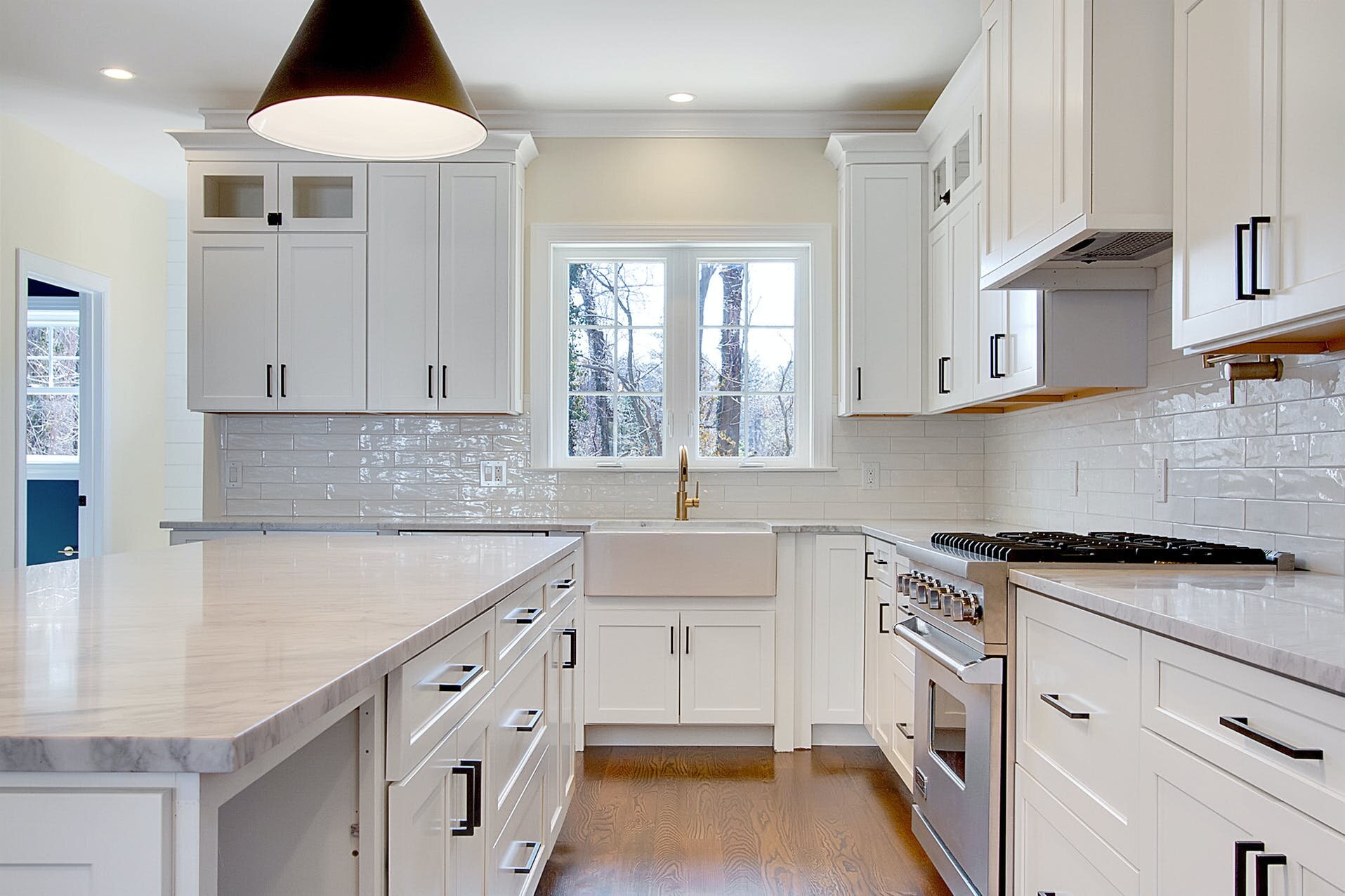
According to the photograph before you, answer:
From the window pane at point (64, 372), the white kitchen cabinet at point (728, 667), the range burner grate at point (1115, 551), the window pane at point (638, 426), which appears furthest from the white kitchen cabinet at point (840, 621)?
the window pane at point (64, 372)

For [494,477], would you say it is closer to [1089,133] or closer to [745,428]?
[745,428]

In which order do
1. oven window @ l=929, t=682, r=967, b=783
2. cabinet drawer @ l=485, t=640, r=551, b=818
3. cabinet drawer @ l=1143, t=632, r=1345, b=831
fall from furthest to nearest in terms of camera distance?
oven window @ l=929, t=682, r=967, b=783 → cabinet drawer @ l=485, t=640, r=551, b=818 → cabinet drawer @ l=1143, t=632, r=1345, b=831

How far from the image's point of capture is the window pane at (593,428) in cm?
446

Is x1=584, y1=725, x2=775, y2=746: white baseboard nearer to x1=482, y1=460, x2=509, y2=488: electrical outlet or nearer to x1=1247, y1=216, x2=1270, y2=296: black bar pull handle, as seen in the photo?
x1=482, y1=460, x2=509, y2=488: electrical outlet

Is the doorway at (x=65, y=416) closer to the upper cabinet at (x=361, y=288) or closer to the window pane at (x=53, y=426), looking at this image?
the window pane at (x=53, y=426)

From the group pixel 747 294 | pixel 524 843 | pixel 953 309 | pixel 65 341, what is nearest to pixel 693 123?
pixel 747 294

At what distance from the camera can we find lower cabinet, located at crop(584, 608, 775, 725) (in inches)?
146

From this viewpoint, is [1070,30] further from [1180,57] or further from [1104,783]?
[1104,783]

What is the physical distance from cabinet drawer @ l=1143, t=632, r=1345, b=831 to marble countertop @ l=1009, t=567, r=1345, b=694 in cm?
3

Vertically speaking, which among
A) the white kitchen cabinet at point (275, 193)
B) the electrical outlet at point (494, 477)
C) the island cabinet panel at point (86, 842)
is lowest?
the island cabinet panel at point (86, 842)

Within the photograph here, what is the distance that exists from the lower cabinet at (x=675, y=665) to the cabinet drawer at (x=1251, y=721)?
90.2 inches

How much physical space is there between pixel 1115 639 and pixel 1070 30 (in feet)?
4.62

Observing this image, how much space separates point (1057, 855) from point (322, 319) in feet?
11.4

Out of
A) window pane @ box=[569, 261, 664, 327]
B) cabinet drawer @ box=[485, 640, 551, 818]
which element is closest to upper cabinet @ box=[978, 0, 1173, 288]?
cabinet drawer @ box=[485, 640, 551, 818]
